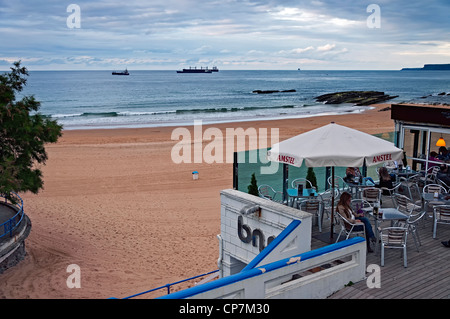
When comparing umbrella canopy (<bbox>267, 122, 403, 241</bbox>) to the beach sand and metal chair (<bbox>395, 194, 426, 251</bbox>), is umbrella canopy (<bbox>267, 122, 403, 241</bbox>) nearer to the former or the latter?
metal chair (<bbox>395, 194, 426, 251</bbox>)

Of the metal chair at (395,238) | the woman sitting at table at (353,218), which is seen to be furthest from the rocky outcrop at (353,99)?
the metal chair at (395,238)

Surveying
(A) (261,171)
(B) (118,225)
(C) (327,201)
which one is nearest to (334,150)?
(C) (327,201)

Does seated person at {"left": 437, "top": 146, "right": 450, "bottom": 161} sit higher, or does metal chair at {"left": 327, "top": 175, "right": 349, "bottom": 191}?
seated person at {"left": 437, "top": 146, "right": 450, "bottom": 161}

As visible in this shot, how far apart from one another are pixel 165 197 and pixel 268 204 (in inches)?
422

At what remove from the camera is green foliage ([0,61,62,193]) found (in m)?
12.0

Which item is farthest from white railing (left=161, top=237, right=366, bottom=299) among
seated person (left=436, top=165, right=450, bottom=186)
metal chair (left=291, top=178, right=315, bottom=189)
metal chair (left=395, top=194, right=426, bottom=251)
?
seated person (left=436, top=165, right=450, bottom=186)

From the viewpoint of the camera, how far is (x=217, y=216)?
15688mm

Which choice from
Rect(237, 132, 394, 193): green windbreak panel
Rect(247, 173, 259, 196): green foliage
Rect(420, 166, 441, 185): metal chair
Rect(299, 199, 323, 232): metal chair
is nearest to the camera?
Rect(299, 199, 323, 232): metal chair

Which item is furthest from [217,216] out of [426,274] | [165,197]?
[426,274]

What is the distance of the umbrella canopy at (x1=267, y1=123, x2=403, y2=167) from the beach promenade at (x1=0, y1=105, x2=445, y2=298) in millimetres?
1838

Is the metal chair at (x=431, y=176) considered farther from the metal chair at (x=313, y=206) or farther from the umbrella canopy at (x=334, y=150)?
the umbrella canopy at (x=334, y=150)

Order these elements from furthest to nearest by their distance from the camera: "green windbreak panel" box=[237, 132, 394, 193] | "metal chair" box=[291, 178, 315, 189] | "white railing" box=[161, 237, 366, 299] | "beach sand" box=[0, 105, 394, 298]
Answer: "metal chair" box=[291, 178, 315, 189] → "beach sand" box=[0, 105, 394, 298] → "green windbreak panel" box=[237, 132, 394, 193] → "white railing" box=[161, 237, 366, 299]

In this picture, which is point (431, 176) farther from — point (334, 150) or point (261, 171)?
point (334, 150)
